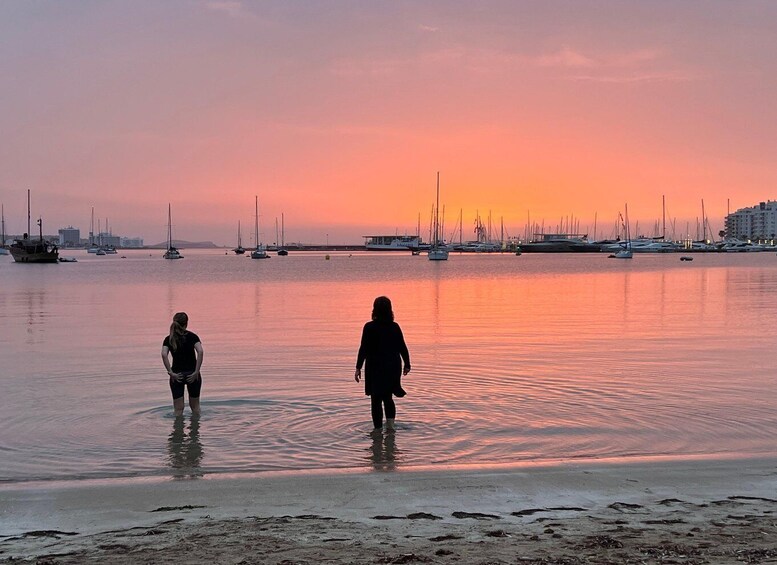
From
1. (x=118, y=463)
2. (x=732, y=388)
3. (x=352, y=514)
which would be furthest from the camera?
(x=732, y=388)

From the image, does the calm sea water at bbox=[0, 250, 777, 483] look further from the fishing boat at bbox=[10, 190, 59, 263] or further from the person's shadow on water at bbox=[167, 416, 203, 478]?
the fishing boat at bbox=[10, 190, 59, 263]

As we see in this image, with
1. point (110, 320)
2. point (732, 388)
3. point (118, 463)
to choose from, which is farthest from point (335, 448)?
point (110, 320)

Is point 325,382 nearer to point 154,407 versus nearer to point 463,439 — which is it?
point 154,407

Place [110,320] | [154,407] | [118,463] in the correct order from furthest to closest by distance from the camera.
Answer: [110,320], [154,407], [118,463]

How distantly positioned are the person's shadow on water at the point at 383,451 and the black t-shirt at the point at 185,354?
2.68 m

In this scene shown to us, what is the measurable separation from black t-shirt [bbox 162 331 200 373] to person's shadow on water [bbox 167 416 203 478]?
32.0 inches

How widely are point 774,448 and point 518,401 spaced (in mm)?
4302

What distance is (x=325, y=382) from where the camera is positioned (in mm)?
15523

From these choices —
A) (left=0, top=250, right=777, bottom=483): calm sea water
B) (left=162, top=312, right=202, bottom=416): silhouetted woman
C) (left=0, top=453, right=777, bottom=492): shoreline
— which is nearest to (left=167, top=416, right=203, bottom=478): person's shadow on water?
(left=0, top=250, right=777, bottom=483): calm sea water

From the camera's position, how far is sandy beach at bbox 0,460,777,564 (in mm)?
5789

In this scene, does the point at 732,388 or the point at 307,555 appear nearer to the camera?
the point at 307,555

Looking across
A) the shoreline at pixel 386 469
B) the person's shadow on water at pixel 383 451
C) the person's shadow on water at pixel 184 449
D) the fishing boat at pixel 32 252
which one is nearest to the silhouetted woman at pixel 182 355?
the person's shadow on water at pixel 184 449

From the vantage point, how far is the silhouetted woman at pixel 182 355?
36.6 feet

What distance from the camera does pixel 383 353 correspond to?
10.4 metres
